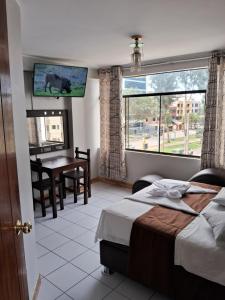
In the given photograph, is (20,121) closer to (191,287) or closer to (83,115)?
(191,287)

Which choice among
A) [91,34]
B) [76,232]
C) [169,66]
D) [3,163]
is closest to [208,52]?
[169,66]

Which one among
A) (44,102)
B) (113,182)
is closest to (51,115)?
(44,102)

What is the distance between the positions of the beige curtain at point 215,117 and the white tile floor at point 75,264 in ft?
6.47

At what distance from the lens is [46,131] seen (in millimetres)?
4172

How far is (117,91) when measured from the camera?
4.53m

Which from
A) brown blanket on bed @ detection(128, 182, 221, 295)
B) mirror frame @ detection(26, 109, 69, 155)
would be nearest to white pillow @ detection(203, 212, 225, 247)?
brown blanket on bed @ detection(128, 182, 221, 295)

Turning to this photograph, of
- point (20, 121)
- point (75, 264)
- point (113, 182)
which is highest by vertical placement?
point (20, 121)

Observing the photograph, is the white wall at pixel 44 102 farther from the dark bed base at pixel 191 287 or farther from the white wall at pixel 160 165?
the dark bed base at pixel 191 287

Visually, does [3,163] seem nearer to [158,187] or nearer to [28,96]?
[158,187]

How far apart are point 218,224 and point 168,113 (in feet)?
8.91

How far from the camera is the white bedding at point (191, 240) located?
1.65 metres

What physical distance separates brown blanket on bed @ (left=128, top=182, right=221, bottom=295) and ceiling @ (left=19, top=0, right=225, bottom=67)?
1809 mm

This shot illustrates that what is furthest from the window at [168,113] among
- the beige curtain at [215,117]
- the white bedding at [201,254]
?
the white bedding at [201,254]

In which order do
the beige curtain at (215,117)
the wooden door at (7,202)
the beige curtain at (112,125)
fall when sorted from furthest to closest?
the beige curtain at (112,125), the beige curtain at (215,117), the wooden door at (7,202)
